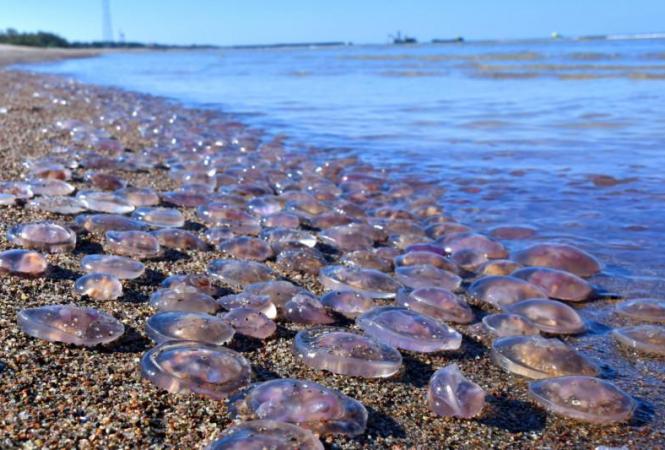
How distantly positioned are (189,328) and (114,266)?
0.66m

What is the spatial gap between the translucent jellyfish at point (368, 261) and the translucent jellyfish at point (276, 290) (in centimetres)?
50

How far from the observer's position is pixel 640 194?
3936 millimetres

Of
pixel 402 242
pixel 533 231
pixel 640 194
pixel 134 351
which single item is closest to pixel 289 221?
pixel 402 242

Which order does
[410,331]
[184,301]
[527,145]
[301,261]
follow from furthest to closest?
1. [527,145]
2. [301,261]
3. [184,301]
4. [410,331]

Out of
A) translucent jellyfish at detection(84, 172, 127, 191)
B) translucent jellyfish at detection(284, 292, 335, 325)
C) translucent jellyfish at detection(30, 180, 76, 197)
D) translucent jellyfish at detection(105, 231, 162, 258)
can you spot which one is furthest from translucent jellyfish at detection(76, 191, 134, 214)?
translucent jellyfish at detection(284, 292, 335, 325)

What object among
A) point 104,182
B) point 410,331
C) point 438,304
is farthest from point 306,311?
point 104,182

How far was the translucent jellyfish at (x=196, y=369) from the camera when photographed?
4.97ft

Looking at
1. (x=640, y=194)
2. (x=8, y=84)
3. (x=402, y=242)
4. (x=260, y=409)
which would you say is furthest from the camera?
(x=8, y=84)

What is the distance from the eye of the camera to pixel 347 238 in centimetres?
296

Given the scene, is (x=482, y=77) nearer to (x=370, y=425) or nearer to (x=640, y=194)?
(x=640, y=194)

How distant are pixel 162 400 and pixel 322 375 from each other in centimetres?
43

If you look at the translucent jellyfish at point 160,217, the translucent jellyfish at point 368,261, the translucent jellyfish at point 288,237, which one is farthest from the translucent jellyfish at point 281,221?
the translucent jellyfish at point 368,261

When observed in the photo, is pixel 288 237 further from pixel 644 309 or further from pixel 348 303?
pixel 644 309

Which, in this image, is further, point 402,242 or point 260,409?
point 402,242
